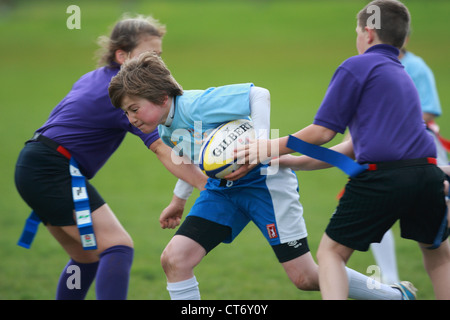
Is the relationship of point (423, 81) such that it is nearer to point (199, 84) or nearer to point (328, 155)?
point (328, 155)

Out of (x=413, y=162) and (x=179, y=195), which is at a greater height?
(x=413, y=162)

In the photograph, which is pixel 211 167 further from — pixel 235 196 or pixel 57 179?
pixel 57 179

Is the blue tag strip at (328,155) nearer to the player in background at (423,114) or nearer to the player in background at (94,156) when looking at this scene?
the player in background at (94,156)

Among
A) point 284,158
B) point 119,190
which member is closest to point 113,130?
point 284,158

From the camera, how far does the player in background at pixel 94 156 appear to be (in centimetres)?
396

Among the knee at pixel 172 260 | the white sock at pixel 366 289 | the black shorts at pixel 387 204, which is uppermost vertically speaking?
the black shorts at pixel 387 204

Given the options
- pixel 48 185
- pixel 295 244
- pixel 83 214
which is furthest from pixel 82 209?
pixel 295 244

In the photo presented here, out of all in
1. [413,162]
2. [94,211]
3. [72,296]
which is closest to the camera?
[413,162]

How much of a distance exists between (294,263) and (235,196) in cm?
57

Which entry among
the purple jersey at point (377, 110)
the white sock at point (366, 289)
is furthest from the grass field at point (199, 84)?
the purple jersey at point (377, 110)

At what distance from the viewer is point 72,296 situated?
4.35 m

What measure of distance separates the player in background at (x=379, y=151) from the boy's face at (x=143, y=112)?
0.82 metres

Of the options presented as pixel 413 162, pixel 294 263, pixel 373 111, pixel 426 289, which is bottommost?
pixel 426 289

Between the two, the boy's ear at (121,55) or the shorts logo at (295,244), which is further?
the boy's ear at (121,55)
